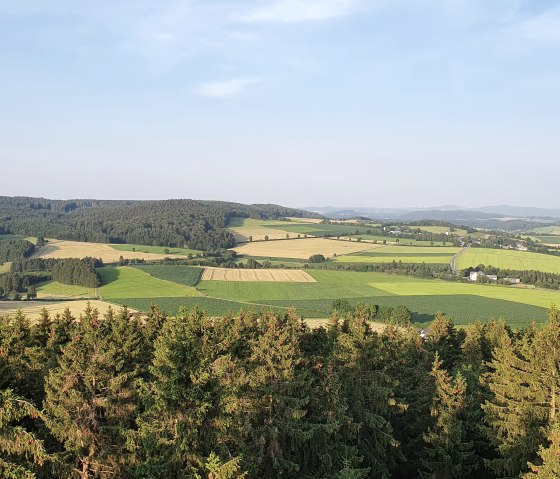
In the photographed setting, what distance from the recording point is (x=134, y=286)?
328ft

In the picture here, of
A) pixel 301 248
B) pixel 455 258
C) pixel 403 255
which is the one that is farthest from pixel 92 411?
pixel 301 248

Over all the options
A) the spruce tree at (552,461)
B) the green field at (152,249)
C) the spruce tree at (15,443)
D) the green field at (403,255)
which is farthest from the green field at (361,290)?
the spruce tree at (15,443)

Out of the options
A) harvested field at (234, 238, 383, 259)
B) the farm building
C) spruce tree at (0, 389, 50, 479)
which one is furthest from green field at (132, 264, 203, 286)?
spruce tree at (0, 389, 50, 479)

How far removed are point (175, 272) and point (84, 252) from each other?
139ft

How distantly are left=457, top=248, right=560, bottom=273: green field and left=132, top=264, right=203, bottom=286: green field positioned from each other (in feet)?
Result: 253

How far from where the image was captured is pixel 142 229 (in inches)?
7279

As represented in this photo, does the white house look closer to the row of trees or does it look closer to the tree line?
the tree line

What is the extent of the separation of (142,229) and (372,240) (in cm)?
9523

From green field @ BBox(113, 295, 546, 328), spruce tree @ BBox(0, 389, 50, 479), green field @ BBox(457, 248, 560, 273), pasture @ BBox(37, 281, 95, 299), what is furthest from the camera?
green field @ BBox(457, 248, 560, 273)

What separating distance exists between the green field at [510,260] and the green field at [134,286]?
83.8 m

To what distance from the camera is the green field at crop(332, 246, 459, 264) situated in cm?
14400

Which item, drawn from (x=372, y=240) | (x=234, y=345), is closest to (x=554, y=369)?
(x=234, y=345)

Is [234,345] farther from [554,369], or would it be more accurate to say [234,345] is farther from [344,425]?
[554,369]

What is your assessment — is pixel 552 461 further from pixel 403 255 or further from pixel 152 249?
pixel 152 249
